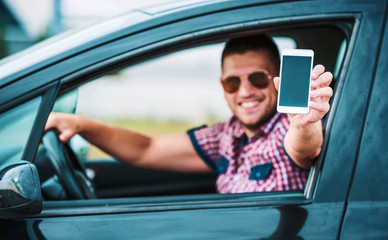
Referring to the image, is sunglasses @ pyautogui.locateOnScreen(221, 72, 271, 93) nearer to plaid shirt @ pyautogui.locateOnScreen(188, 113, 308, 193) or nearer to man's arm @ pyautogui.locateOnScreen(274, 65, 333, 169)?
plaid shirt @ pyautogui.locateOnScreen(188, 113, 308, 193)

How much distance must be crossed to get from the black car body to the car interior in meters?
0.02

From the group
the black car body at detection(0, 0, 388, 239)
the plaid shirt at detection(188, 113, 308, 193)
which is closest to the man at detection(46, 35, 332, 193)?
the plaid shirt at detection(188, 113, 308, 193)

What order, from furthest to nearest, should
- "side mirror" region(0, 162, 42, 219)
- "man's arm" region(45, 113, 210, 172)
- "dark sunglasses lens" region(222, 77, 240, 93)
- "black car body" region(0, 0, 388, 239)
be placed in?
"man's arm" region(45, 113, 210, 172), "dark sunglasses lens" region(222, 77, 240, 93), "black car body" region(0, 0, 388, 239), "side mirror" region(0, 162, 42, 219)

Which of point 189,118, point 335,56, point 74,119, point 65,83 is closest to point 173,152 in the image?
point 74,119

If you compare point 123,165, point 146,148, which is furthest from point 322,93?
point 123,165

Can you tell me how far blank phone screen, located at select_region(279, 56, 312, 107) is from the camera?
1060 mm

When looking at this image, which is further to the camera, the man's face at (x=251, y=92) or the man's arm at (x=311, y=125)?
the man's face at (x=251, y=92)

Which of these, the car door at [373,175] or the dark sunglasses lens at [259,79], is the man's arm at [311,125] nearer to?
the car door at [373,175]

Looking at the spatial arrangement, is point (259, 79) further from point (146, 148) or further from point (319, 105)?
point (146, 148)

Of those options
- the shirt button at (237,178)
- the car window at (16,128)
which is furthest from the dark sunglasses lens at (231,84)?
the car window at (16,128)

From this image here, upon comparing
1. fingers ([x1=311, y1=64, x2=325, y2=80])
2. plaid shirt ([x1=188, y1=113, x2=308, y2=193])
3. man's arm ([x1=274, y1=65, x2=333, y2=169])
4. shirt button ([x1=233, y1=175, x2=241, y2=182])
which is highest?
fingers ([x1=311, y1=64, x2=325, y2=80])

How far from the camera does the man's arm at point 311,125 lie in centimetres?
107

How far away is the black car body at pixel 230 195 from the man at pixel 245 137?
5.0 inches

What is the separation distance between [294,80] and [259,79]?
24.0 inches
